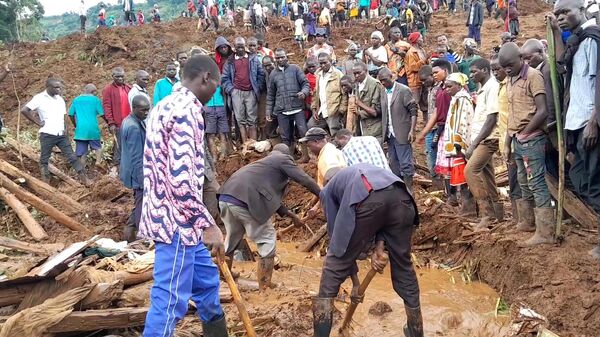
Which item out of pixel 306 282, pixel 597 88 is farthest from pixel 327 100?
pixel 597 88

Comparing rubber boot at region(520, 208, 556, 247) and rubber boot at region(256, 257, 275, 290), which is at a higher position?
rubber boot at region(520, 208, 556, 247)

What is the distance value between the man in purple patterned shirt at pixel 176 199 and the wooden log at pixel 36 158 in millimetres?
7336

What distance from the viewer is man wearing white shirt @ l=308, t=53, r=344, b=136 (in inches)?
367

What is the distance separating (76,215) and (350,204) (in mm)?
6142

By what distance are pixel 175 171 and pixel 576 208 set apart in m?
4.42

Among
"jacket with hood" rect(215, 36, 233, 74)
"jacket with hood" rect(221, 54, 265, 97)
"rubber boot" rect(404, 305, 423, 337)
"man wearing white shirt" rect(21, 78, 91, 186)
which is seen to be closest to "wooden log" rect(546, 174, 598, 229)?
"rubber boot" rect(404, 305, 423, 337)

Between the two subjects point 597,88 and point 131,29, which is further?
point 131,29

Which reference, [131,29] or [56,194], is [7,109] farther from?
[56,194]

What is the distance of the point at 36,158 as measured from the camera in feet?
35.7

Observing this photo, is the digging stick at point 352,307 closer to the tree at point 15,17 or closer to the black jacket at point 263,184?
the black jacket at point 263,184

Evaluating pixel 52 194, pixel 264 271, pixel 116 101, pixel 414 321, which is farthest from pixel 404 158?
pixel 52 194

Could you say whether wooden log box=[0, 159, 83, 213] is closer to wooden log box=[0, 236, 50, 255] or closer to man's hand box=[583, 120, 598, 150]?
wooden log box=[0, 236, 50, 255]

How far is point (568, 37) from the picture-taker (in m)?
5.06

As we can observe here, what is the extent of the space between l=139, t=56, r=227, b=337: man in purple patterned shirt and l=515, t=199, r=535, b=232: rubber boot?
3824 mm
